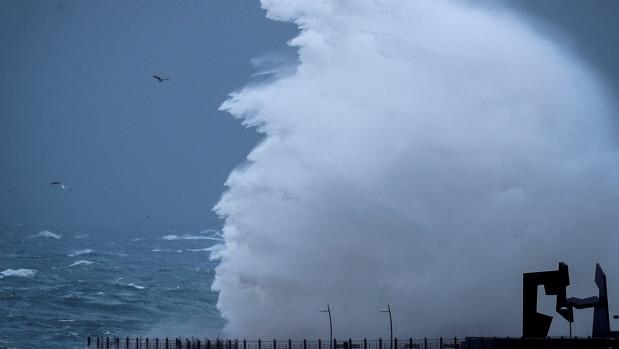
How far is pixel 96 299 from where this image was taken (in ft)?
446

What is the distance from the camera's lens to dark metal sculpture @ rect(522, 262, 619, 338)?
62625mm

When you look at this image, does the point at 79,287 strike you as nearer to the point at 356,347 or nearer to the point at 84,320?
the point at 84,320

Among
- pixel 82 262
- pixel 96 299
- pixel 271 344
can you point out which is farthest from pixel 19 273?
pixel 271 344

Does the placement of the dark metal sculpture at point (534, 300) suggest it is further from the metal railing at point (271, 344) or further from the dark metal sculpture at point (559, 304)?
the metal railing at point (271, 344)

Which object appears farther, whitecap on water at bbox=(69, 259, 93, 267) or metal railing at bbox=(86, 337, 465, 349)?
whitecap on water at bbox=(69, 259, 93, 267)

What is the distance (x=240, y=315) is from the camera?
89188mm

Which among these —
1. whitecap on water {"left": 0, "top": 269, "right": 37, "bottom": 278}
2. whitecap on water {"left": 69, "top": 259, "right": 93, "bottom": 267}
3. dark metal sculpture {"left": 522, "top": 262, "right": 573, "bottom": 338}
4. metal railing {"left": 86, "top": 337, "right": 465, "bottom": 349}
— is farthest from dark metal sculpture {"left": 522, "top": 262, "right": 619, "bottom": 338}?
whitecap on water {"left": 69, "top": 259, "right": 93, "bottom": 267}

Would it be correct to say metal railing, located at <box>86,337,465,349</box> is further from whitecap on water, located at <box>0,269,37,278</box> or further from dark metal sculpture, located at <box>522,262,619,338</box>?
whitecap on water, located at <box>0,269,37,278</box>

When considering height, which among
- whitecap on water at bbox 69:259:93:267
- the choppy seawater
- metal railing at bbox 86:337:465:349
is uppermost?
whitecap on water at bbox 69:259:93:267

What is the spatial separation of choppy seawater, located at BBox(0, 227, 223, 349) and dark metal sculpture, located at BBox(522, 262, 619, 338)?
41742 millimetres

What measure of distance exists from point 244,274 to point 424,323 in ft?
45.1

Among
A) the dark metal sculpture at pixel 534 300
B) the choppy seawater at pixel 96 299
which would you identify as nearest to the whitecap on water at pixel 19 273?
the choppy seawater at pixel 96 299

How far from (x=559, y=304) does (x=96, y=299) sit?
80.9m

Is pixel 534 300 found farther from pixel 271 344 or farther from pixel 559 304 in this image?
pixel 271 344
